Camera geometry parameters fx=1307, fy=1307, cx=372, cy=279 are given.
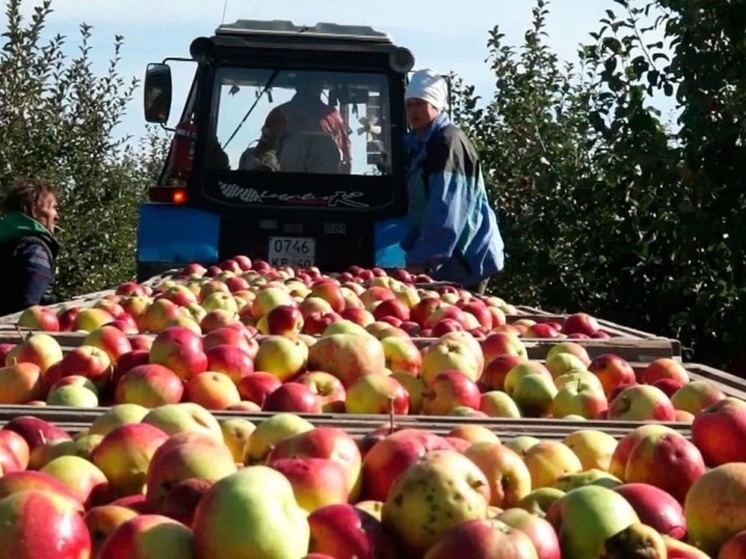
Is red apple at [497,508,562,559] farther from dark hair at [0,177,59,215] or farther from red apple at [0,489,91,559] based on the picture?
dark hair at [0,177,59,215]

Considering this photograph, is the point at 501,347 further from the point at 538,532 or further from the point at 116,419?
the point at 538,532

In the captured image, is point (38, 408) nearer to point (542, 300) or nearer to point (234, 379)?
point (234, 379)

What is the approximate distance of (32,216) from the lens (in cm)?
726

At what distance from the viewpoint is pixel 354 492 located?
226 centimetres

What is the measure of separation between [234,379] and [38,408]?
0.65m

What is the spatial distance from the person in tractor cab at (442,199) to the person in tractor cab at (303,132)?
794 mm

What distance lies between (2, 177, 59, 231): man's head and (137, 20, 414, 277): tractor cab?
86 cm

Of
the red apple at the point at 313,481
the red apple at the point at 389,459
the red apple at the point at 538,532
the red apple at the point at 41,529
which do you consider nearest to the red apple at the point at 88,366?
the red apple at the point at 389,459

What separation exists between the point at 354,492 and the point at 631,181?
7.40 meters

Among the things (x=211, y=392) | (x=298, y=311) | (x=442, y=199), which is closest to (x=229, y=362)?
→ (x=211, y=392)

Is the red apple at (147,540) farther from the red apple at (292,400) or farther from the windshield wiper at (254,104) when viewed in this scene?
the windshield wiper at (254,104)

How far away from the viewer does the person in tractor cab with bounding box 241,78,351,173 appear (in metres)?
8.22

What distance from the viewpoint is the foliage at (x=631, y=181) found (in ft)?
23.7

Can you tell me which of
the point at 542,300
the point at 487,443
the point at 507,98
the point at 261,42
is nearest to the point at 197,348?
the point at 487,443
